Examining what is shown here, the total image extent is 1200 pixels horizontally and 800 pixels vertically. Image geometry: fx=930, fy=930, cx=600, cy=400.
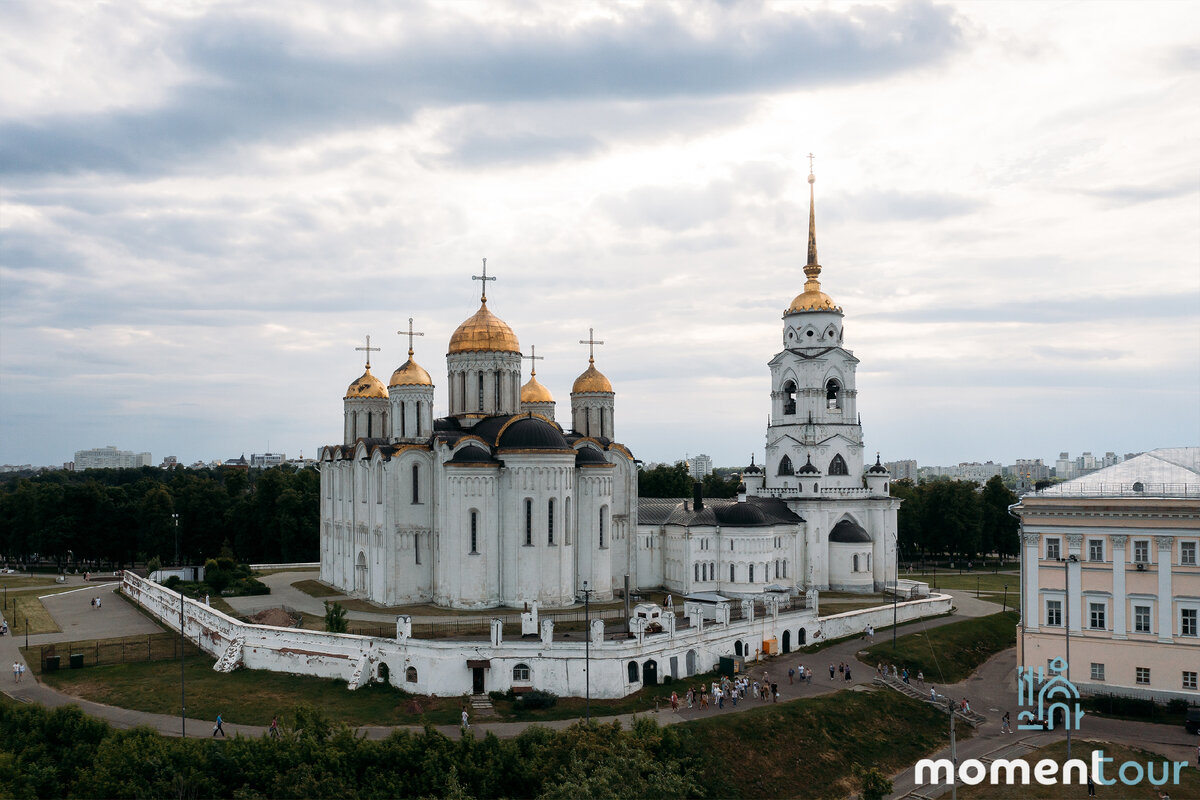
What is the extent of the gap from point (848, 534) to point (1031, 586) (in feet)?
53.4

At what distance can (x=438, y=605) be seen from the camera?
45.9 metres

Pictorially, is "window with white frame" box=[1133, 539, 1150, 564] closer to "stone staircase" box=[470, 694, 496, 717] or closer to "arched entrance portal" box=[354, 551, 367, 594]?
"stone staircase" box=[470, 694, 496, 717]

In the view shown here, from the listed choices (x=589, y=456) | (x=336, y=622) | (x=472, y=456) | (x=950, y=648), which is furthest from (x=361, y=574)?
(x=950, y=648)

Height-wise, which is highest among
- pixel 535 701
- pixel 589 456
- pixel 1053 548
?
pixel 589 456

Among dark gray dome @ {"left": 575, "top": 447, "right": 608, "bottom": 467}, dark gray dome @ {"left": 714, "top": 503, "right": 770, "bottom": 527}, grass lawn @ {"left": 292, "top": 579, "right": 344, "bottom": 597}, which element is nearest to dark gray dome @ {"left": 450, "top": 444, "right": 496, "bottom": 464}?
dark gray dome @ {"left": 575, "top": 447, "right": 608, "bottom": 467}

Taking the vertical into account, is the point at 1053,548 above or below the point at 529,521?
below

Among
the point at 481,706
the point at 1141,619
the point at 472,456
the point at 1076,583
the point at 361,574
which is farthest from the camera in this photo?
the point at 361,574

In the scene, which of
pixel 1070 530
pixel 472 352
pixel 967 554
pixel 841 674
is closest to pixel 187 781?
pixel 841 674

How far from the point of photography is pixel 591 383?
188 feet

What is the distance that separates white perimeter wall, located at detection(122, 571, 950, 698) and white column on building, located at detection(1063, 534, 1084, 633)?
481 inches

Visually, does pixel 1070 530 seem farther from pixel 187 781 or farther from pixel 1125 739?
pixel 187 781

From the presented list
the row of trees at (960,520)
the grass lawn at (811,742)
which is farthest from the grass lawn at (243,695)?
the row of trees at (960,520)

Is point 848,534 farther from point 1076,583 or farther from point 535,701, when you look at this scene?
point 535,701

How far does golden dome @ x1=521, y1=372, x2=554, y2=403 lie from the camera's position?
2341 inches
